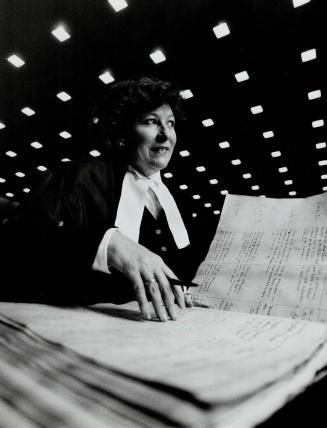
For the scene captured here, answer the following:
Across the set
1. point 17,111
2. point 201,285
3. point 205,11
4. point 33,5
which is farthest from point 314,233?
point 17,111

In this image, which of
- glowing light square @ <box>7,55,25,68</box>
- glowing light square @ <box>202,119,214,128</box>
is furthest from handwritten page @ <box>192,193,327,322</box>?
glowing light square @ <box>202,119,214,128</box>

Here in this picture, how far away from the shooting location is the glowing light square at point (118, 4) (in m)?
2.67

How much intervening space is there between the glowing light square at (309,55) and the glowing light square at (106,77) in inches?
93.4

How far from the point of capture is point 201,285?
0.47 metres

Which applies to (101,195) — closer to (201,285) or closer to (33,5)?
(201,285)

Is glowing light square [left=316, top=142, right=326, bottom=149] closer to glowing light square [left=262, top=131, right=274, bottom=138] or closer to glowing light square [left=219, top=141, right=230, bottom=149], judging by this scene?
glowing light square [left=262, top=131, right=274, bottom=138]

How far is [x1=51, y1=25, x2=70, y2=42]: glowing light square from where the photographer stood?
3001mm

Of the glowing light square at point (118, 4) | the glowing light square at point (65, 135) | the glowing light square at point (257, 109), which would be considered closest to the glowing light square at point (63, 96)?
the glowing light square at point (65, 135)

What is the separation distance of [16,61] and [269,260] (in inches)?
161

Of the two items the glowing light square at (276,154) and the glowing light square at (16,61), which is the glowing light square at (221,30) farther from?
the glowing light square at (276,154)

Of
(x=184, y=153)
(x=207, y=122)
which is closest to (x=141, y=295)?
(x=207, y=122)

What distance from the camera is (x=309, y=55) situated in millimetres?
3336

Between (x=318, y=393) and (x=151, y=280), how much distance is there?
18cm

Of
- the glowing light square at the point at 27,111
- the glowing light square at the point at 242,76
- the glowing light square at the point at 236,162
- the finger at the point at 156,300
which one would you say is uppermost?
the glowing light square at the point at 242,76
